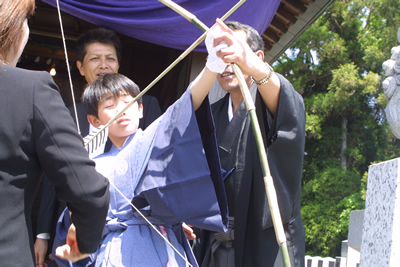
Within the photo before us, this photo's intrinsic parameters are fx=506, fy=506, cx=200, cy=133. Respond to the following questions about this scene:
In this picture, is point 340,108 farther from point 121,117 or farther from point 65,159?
point 65,159

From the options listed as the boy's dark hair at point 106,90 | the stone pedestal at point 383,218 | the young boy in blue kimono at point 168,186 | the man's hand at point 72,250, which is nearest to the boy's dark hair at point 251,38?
the young boy in blue kimono at point 168,186

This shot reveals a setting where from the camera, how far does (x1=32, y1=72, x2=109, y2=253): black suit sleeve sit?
1339mm

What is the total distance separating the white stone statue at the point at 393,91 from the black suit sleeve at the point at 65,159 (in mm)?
2248

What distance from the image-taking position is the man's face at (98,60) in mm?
3221

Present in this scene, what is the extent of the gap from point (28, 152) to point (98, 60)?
78.5 inches

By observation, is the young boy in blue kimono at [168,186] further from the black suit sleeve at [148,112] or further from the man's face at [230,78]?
the black suit sleeve at [148,112]

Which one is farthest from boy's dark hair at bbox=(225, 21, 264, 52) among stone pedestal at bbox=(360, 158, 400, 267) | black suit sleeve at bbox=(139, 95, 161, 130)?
black suit sleeve at bbox=(139, 95, 161, 130)

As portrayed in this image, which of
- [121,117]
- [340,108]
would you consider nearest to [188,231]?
[121,117]

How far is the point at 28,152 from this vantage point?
1.34 m

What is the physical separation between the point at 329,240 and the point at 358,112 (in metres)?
3.57

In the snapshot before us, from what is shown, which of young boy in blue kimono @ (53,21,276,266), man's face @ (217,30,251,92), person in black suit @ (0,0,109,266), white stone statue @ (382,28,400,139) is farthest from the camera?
white stone statue @ (382,28,400,139)

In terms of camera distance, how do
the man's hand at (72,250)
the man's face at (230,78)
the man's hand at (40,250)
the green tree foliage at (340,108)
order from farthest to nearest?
the green tree foliage at (340,108) → the man's hand at (40,250) → the man's face at (230,78) → the man's hand at (72,250)

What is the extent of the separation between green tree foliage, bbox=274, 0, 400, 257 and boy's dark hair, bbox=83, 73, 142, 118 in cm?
1036

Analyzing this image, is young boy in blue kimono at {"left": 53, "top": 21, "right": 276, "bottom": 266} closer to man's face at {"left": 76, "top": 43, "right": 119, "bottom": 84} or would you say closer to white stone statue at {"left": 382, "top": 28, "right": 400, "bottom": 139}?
man's face at {"left": 76, "top": 43, "right": 119, "bottom": 84}
